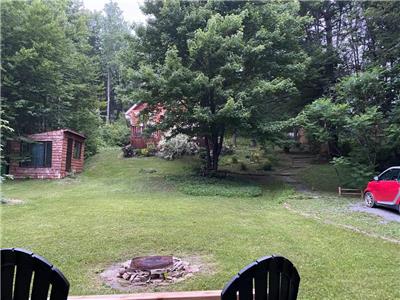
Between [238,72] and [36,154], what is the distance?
1005cm

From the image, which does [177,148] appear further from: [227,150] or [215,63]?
[215,63]

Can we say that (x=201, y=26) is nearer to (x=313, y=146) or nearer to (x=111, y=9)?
(x=313, y=146)

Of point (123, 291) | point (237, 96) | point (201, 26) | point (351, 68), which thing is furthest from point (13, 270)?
point (351, 68)

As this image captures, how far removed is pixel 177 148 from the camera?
19406 mm

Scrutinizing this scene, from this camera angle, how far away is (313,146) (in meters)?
21.1

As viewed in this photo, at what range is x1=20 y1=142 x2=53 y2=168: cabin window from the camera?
54.4ft

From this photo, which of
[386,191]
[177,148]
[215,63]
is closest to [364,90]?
[386,191]

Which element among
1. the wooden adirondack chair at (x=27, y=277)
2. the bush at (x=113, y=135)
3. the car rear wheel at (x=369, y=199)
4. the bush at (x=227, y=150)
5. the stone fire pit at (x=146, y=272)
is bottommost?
the stone fire pit at (x=146, y=272)

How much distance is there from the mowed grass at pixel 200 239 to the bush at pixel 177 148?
25.2 ft

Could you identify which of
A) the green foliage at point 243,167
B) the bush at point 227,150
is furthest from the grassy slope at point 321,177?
the bush at point 227,150

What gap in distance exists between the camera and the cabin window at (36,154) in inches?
653

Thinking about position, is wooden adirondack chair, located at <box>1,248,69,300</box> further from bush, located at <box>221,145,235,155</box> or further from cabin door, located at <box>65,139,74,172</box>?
bush, located at <box>221,145,235,155</box>

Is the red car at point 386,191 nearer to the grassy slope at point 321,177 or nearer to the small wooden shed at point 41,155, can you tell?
the grassy slope at point 321,177

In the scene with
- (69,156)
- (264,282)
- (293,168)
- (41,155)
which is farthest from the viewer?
(293,168)
